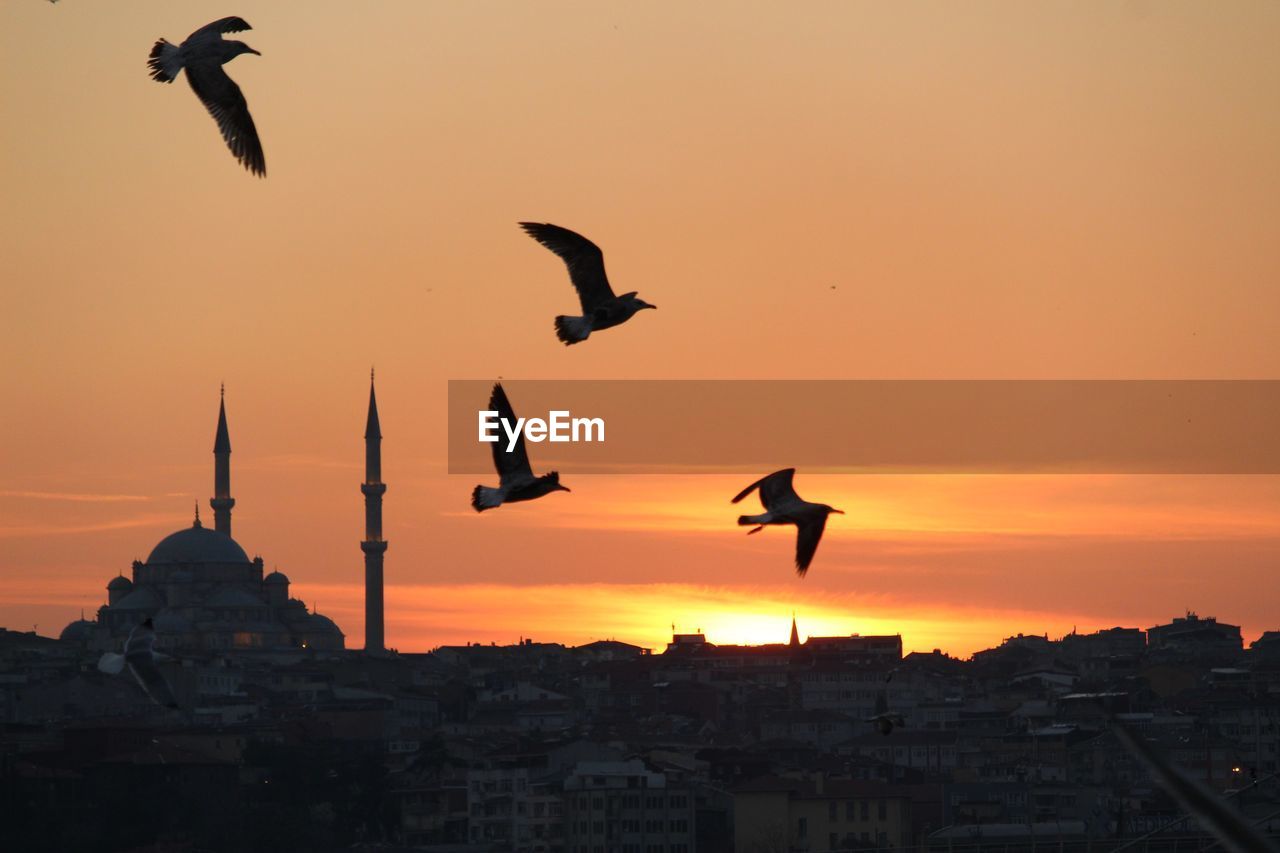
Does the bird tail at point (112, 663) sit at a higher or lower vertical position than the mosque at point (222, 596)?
lower

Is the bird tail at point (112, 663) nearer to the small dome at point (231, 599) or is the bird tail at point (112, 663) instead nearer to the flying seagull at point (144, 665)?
the flying seagull at point (144, 665)

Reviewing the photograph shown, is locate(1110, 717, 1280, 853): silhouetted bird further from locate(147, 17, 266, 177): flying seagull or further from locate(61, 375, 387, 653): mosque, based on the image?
locate(61, 375, 387, 653): mosque

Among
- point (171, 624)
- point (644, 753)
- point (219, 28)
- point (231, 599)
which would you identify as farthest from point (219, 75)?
point (231, 599)

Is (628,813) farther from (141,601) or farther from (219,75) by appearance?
(141,601)

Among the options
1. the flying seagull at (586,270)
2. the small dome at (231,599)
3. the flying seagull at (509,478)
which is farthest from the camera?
the small dome at (231,599)

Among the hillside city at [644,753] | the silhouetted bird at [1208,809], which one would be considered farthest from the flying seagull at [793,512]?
the hillside city at [644,753]

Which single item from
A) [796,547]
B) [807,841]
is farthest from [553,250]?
[807,841]

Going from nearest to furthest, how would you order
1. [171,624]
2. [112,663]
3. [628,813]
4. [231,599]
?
[112,663], [628,813], [171,624], [231,599]
